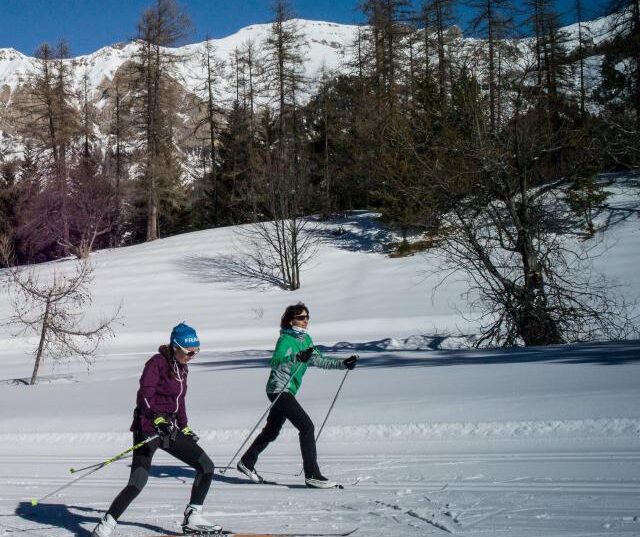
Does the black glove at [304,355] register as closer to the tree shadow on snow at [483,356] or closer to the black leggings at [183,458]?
the black leggings at [183,458]

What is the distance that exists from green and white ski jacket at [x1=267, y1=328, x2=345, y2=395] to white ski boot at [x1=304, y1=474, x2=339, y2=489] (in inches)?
31.6

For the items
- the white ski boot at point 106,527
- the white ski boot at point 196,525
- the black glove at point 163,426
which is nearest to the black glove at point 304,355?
the black glove at point 163,426

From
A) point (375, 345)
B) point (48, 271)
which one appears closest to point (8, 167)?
point (48, 271)

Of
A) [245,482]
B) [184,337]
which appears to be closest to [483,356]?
[245,482]

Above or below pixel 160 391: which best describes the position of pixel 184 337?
above

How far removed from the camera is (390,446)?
7613 millimetres

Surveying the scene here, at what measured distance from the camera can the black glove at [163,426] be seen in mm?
5094

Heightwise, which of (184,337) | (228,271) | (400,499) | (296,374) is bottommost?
(400,499)

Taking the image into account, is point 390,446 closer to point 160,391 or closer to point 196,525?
point 196,525

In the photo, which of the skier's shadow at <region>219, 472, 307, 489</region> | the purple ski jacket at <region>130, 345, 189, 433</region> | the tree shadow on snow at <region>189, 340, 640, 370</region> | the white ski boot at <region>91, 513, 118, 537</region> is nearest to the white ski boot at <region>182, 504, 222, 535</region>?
the white ski boot at <region>91, 513, 118, 537</region>

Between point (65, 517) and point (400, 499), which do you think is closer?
point (400, 499)

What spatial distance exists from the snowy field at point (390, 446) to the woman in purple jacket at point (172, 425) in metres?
0.44

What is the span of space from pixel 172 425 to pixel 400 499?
205 centimetres

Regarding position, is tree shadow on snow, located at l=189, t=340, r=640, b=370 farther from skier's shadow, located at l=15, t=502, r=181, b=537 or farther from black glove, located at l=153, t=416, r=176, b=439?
black glove, located at l=153, t=416, r=176, b=439
